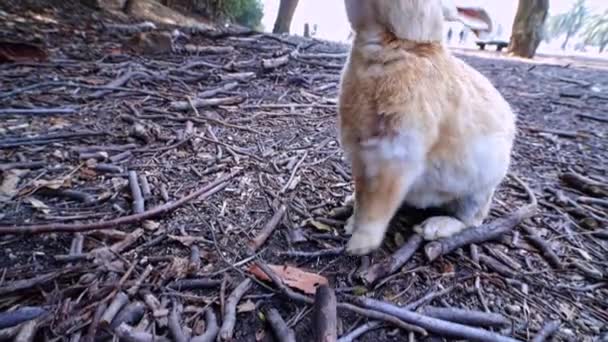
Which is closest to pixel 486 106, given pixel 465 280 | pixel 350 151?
pixel 350 151

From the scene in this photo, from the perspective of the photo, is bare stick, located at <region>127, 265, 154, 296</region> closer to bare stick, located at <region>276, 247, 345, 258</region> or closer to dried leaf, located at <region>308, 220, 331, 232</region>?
bare stick, located at <region>276, 247, 345, 258</region>

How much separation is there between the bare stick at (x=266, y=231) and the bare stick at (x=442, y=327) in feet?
2.06

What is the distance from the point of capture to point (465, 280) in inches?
70.9

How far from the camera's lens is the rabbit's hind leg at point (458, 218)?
199cm

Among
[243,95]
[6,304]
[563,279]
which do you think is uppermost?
[243,95]

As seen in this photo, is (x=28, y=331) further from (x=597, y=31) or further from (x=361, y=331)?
(x=597, y=31)

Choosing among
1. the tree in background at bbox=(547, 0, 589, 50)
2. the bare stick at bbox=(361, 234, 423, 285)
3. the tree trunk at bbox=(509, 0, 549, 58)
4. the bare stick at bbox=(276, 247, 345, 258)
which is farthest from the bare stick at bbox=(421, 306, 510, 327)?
the tree in background at bbox=(547, 0, 589, 50)

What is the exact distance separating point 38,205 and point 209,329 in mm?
1251

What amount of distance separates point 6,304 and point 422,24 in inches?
80.1

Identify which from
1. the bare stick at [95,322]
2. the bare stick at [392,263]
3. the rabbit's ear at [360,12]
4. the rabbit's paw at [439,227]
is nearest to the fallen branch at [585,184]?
the rabbit's paw at [439,227]

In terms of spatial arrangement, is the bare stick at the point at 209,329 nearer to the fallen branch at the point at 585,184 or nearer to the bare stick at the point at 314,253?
the bare stick at the point at 314,253

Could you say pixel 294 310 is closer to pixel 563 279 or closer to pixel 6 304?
pixel 6 304

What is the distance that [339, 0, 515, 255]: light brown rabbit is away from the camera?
1.68m

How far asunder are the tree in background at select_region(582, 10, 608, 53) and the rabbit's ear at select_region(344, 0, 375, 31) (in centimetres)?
4269
